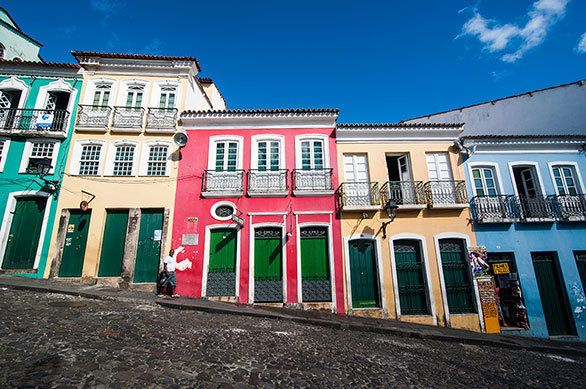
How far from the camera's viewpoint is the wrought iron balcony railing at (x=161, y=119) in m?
11.3

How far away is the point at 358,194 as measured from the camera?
418 inches

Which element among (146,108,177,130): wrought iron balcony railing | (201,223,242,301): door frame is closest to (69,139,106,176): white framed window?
(146,108,177,130): wrought iron balcony railing

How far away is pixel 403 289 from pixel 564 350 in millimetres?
4603

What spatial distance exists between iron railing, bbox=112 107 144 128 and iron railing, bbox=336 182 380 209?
9.07m

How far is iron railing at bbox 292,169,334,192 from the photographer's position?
1058 cm

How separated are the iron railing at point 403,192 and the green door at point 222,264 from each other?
20.7 feet

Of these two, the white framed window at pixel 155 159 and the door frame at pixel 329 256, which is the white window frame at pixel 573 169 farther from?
the white framed window at pixel 155 159

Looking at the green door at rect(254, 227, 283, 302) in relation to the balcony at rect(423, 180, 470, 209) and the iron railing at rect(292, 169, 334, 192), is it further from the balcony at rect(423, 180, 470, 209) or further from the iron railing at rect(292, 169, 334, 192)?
the balcony at rect(423, 180, 470, 209)

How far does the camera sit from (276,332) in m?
6.50

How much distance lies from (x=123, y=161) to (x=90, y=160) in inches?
53.8

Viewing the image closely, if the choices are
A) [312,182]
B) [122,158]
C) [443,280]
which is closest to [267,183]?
[312,182]

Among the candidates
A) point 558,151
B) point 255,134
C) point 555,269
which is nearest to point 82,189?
point 255,134

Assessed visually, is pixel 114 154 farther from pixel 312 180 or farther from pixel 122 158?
pixel 312 180

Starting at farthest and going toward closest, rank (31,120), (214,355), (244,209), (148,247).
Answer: (31,120)
(244,209)
(148,247)
(214,355)
